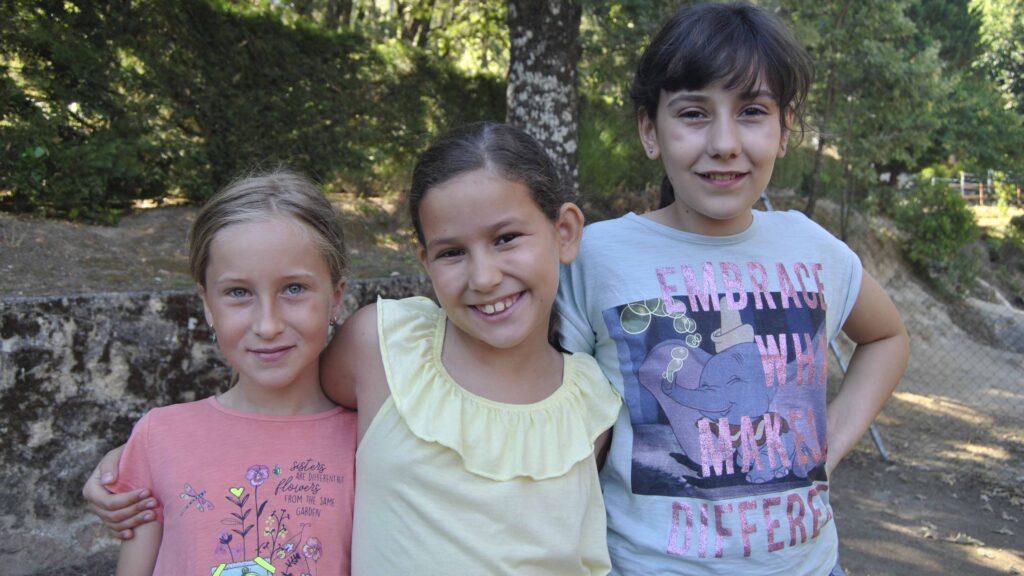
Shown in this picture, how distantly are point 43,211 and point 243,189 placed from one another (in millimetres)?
3792

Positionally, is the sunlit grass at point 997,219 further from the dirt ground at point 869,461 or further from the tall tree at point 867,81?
the dirt ground at point 869,461

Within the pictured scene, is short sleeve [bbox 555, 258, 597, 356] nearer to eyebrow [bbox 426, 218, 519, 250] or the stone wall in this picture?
eyebrow [bbox 426, 218, 519, 250]

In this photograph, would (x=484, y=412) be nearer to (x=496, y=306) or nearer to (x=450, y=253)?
(x=496, y=306)

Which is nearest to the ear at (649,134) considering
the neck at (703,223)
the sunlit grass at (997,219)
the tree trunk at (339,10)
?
the neck at (703,223)

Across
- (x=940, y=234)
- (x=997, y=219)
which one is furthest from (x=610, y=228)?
(x=997, y=219)

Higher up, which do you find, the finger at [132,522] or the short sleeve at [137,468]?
the short sleeve at [137,468]

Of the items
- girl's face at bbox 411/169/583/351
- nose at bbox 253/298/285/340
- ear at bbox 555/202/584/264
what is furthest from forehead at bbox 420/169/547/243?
nose at bbox 253/298/285/340

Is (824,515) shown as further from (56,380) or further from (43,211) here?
(43,211)

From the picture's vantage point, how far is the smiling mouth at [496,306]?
147 cm

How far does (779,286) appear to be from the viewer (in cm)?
165

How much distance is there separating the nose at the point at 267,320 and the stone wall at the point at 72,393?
2042mm

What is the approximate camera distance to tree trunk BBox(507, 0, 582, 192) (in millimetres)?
5156

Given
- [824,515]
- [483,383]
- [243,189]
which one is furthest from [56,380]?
[824,515]

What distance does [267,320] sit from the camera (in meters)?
1.51
